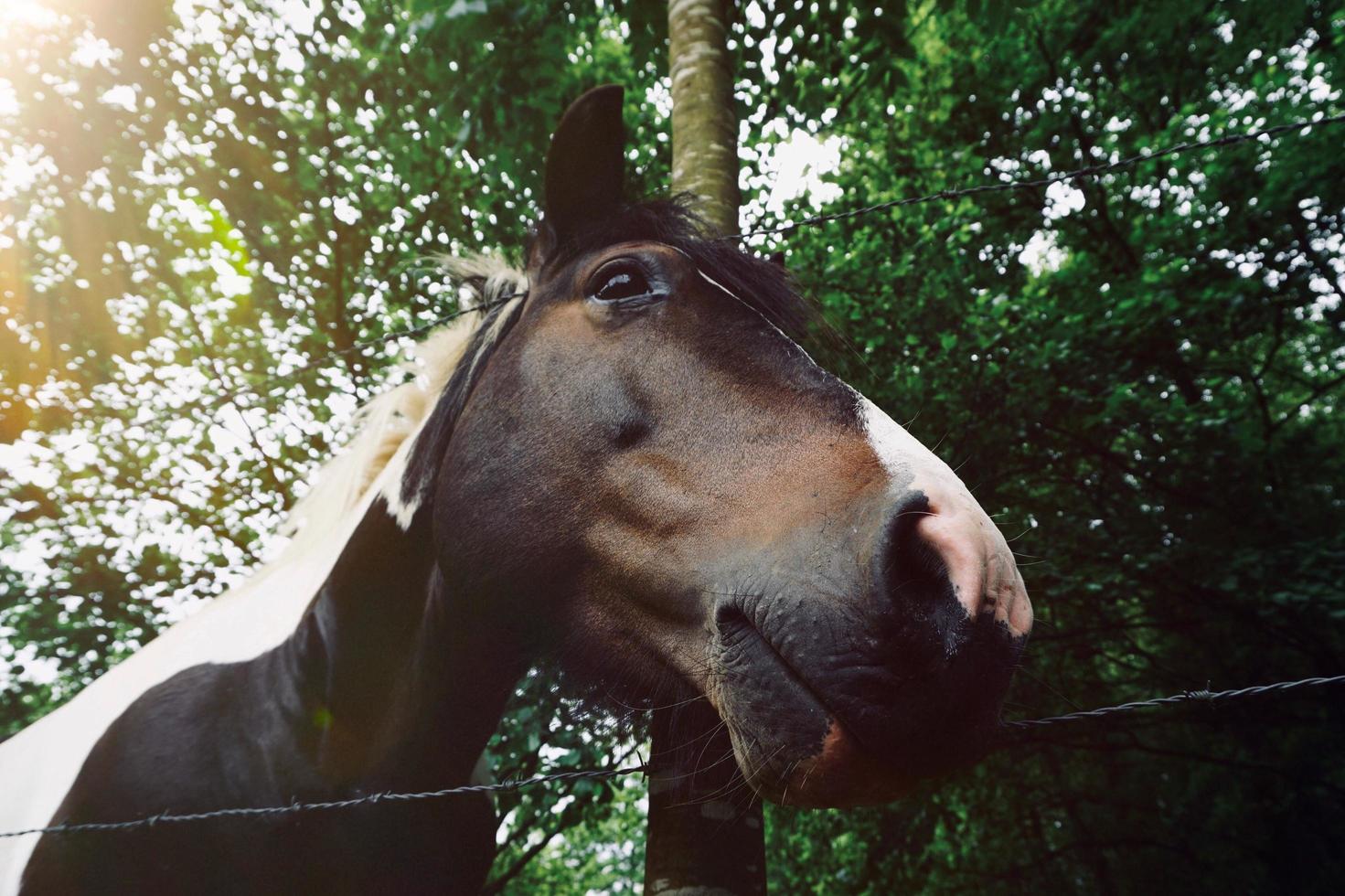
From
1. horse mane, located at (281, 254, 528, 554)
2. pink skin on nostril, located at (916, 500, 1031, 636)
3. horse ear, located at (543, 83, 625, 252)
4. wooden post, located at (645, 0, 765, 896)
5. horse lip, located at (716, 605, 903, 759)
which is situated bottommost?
wooden post, located at (645, 0, 765, 896)

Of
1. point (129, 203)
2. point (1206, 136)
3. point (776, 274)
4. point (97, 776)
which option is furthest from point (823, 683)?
point (129, 203)

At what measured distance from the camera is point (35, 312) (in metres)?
6.33

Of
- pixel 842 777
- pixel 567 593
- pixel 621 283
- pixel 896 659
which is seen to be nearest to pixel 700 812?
pixel 567 593

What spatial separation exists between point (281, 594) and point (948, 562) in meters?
2.09

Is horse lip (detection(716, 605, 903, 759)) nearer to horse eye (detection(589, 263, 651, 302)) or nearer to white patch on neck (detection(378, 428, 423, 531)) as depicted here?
horse eye (detection(589, 263, 651, 302))

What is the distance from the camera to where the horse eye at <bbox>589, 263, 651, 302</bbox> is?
1653mm

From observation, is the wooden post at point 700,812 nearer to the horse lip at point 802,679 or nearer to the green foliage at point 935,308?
the horse lip at point 802,679

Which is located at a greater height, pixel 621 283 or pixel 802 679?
pixel 621 283

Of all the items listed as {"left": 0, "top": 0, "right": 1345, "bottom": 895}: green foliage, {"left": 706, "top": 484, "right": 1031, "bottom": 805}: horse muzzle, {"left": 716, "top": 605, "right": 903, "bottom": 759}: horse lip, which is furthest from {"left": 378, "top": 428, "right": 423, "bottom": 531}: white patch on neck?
{"left": 0, "top": 0, "right": 1345, "bottom": 895}: green foliage

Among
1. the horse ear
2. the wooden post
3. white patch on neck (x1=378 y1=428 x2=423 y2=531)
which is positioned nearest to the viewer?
the wooden post

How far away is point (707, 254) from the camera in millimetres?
1659

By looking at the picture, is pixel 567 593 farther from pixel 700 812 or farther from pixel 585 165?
pixel 585 165

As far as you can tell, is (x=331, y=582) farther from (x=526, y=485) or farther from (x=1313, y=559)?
(x=1313, y=559)

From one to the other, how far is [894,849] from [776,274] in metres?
7.68
